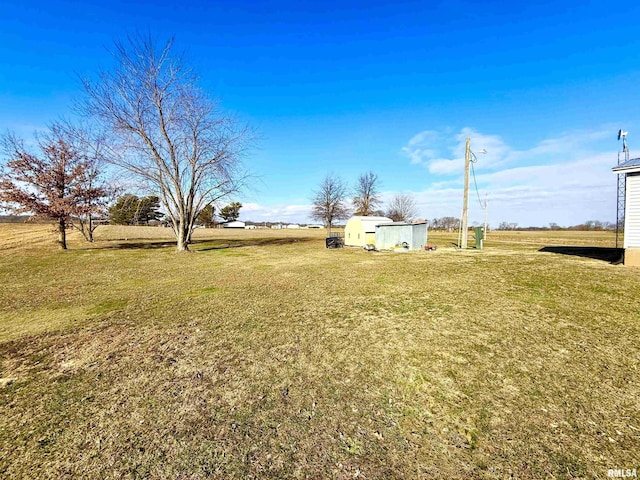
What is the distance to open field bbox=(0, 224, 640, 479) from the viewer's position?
2387 mm

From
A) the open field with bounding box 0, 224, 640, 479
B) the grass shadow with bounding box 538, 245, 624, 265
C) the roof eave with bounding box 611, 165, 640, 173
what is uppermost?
the roof eave with bounding box 611, 165, 640, 173

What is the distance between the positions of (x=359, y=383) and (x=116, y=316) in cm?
584

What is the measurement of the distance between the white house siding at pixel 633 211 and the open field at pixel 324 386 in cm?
482

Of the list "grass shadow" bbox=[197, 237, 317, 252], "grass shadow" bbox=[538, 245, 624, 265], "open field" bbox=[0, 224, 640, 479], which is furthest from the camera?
"grass shadow" bbox=[197, 237, 317, 252]

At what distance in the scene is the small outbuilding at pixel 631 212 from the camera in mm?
9742

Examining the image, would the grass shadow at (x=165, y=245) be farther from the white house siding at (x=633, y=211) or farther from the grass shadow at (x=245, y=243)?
the white house siding at (x=633, y=211)

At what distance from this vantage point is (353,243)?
79.3 feet

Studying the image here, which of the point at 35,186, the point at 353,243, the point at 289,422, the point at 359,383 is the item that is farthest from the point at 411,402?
the point at 35,186

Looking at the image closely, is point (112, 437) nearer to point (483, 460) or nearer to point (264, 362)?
point (264, 362)

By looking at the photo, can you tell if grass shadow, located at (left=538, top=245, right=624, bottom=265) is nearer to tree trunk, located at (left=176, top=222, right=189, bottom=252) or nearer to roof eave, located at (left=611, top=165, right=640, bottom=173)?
roof eave, located at (left=611, top=165, right=640, bottom=173)

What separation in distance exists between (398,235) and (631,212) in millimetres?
11467

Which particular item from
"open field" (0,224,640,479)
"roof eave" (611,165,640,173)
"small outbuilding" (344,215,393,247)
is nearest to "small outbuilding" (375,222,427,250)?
"small outbuilding" (344,215,393,247)

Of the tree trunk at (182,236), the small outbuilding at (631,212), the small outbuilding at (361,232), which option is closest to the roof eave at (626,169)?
the small outbuilding at (631,212)

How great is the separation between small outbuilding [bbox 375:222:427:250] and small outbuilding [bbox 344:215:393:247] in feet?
7.54
